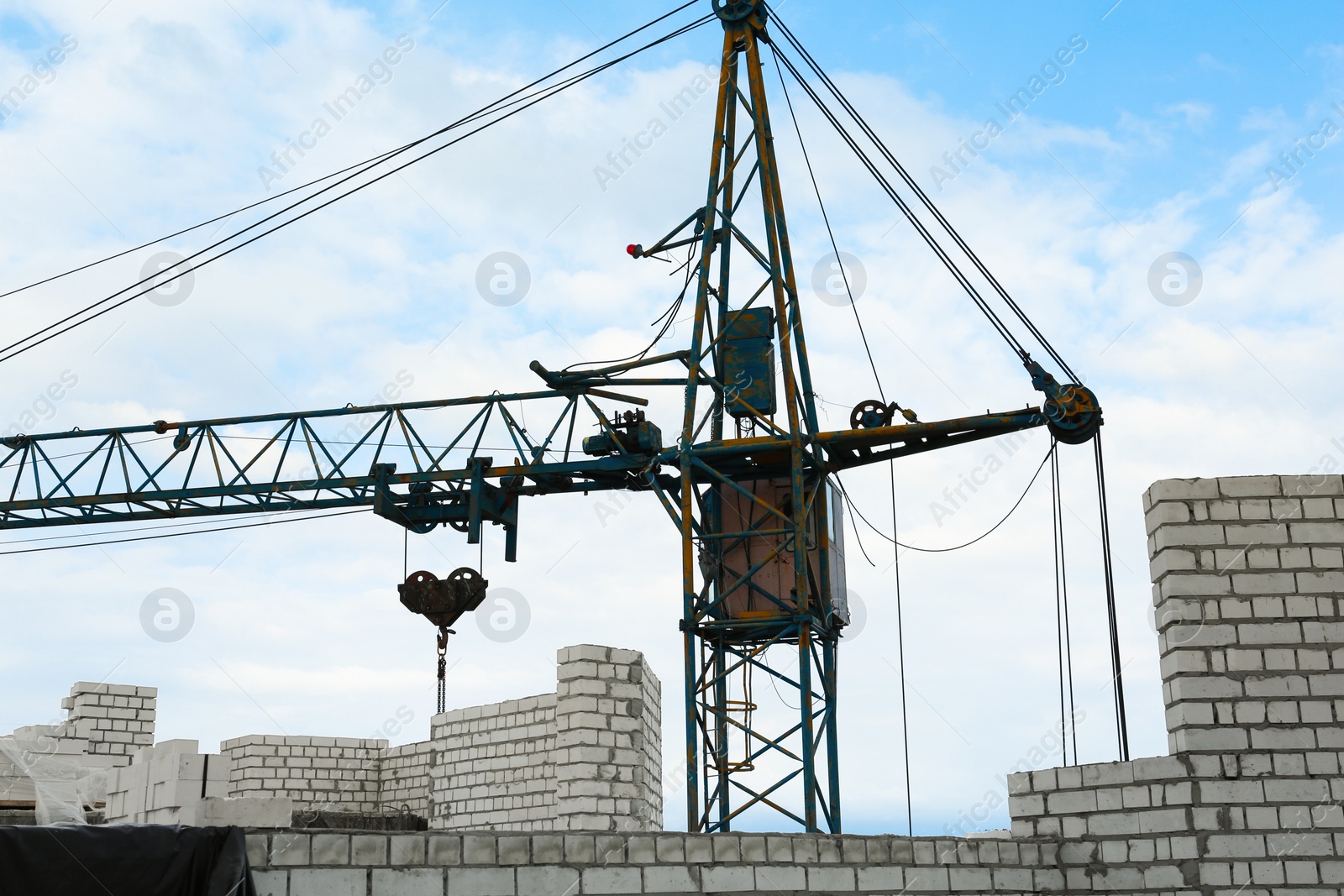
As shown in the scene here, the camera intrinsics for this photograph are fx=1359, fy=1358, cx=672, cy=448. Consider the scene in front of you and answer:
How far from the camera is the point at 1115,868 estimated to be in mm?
10406

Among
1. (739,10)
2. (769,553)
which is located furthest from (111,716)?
(739,10)

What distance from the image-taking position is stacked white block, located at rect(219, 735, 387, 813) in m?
21.3

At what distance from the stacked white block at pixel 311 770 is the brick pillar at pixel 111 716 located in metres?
1.41

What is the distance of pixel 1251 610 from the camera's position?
33.3ft

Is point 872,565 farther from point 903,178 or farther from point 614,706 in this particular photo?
point 903,178

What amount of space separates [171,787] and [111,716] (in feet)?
36.0

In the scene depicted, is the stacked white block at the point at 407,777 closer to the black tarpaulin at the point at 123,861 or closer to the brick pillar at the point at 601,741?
the brick pillar at the point at 601,741

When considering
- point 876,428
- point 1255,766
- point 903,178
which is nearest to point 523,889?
point 1255,766

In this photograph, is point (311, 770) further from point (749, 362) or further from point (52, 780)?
point (749, 362)

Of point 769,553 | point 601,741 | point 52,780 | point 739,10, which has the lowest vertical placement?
point 52,780

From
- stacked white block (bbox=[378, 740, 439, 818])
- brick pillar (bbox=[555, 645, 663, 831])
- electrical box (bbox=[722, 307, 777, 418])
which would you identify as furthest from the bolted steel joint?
stacked white block (bbox=[378, 740, 439, 818])

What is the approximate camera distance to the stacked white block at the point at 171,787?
34.5 feet

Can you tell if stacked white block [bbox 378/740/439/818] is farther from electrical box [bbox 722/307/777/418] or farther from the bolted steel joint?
the bolted steel joint

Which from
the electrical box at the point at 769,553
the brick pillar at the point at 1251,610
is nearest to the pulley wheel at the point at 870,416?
the electrical box at the point at 769,553
